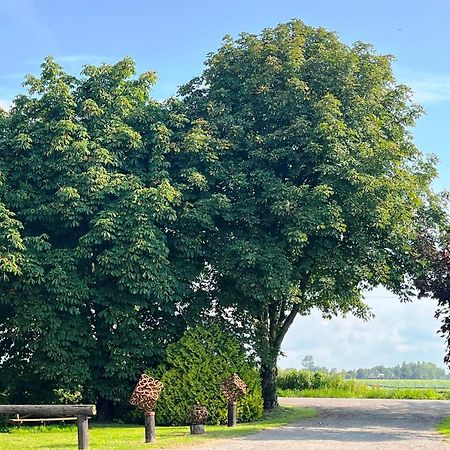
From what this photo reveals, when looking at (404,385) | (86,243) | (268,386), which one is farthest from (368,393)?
(86,243)

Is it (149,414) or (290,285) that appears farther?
(290,285)

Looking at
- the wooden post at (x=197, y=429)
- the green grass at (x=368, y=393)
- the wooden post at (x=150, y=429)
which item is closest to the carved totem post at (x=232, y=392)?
the wooden post at (x=197, y=429)

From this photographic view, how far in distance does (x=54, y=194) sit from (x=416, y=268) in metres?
12.5

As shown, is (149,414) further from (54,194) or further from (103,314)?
(54,194)

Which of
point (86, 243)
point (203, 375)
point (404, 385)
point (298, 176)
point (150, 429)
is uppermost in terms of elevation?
point (298, 176)

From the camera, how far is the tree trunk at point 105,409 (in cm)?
2394

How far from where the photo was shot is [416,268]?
24.0 meters

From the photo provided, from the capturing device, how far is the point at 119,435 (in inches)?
728

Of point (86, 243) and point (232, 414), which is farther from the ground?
point (86, 243)

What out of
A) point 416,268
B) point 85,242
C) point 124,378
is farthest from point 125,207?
point 416,268

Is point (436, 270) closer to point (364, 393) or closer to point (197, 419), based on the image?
point (197, 419)

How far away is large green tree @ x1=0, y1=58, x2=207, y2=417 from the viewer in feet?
69.4

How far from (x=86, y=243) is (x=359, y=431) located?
9.69m

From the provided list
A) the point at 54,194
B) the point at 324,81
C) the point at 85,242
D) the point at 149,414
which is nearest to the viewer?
the point at 149,414
